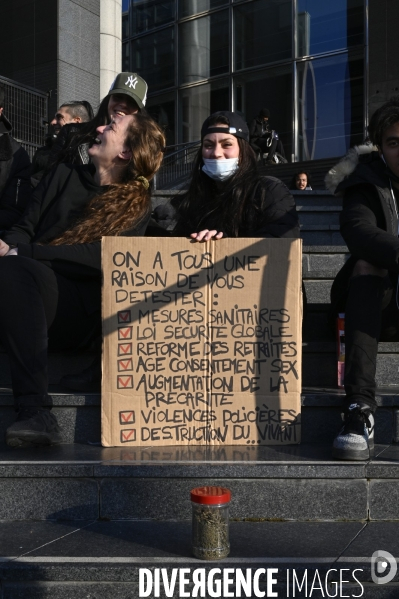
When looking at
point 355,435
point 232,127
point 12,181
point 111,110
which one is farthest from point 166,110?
point 355,435

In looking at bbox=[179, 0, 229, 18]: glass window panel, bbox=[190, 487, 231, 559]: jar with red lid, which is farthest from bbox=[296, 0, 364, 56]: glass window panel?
bbox=[190, 487, 231, 559]: jar with red lid

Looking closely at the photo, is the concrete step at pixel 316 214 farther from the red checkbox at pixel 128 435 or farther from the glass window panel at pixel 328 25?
the glass window panel at pixel 328 25

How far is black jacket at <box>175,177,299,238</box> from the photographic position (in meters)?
A: 3.63

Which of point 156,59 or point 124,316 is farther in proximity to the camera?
point 156,59

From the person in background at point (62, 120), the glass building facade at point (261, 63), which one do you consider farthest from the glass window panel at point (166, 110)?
the person in background at point (62, 120)

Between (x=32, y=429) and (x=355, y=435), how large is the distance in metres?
1.26

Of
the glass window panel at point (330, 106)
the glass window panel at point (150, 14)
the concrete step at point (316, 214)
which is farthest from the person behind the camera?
the glass window panel at point (150, 14)

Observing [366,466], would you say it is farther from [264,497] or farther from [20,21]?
[20,21]

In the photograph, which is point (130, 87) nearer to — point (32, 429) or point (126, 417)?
point (126, 417)

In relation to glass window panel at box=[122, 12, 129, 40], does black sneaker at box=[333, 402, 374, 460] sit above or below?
below

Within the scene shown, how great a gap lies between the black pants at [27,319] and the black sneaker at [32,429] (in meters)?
0.04

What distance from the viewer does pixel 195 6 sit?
74.2ft

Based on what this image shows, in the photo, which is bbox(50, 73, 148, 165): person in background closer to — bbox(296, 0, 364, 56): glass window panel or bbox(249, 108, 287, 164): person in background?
bbox(249, 108, 287, 164): person in background

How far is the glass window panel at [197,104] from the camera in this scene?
71.5 ft
